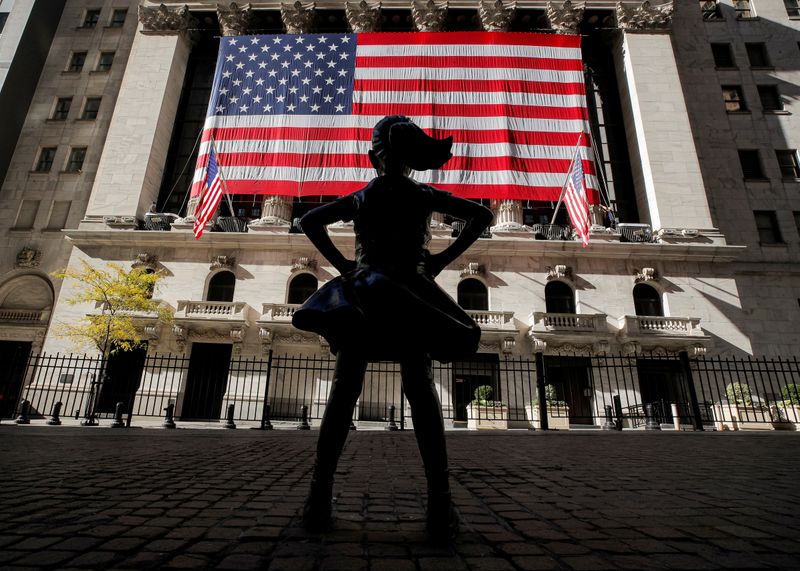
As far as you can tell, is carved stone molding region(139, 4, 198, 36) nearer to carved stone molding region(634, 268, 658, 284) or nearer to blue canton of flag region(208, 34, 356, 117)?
blue canton of flag region(208, 34, 356, 117)

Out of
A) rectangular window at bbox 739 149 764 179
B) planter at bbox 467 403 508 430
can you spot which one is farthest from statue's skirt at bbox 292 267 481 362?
rectangular window at bbox 739 149 764 179

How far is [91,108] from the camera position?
88.3 feet

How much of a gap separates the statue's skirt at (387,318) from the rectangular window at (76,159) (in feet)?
102

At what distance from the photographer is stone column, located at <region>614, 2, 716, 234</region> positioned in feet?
72.9

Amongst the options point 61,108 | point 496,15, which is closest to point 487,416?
point 496,15

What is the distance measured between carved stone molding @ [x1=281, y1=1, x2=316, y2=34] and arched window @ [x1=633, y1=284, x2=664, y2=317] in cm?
2535

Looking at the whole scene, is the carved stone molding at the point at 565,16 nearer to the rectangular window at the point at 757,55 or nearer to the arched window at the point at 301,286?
the rectangular window at the point at 757,55

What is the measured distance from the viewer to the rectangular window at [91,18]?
28875mm

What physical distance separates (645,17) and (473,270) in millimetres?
20203

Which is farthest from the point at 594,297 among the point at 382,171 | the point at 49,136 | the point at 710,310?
the point at 49,136

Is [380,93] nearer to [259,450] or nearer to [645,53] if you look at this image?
[645,53]

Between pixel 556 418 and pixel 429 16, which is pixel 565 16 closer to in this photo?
pixel 429 16

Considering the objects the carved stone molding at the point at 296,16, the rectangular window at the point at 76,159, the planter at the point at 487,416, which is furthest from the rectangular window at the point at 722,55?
the rectangular window at the point at 76,159

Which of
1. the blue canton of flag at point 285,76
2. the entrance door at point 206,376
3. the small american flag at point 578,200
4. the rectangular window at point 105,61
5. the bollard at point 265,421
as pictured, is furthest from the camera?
the rectangular window at point 105,61
